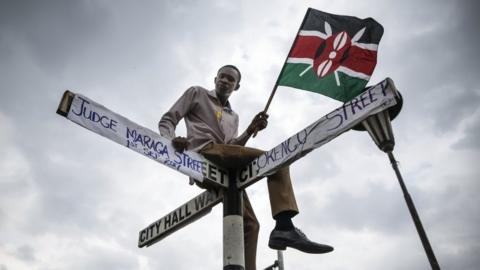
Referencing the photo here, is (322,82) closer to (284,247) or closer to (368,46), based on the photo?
(368,46)

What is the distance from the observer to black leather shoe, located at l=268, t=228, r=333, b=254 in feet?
9.42

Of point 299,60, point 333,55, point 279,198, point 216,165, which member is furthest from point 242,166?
point 333,55

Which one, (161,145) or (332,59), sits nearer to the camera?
(161,145)

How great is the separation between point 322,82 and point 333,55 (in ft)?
0.97

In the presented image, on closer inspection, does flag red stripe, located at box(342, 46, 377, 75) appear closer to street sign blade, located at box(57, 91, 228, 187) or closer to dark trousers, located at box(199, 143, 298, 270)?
dark trousers, located at box(199, 143, 298, 270)

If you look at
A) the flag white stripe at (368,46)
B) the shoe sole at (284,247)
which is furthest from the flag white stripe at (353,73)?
the shoe sole at (284,247)

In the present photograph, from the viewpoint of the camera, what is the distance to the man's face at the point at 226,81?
3992mm

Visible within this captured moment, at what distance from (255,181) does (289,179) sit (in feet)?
1.05

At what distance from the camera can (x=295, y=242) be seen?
113 inches

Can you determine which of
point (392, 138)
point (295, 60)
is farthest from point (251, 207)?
point (392, 138)

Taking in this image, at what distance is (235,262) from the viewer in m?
2.70

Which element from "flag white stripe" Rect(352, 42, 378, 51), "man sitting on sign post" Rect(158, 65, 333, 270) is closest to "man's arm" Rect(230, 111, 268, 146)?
"man sitting on sign post" Rect(158, 65, 333, 270)

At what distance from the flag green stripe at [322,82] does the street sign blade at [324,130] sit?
26.0 inches

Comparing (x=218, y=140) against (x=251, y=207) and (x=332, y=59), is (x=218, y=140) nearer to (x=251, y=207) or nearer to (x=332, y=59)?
(x=251, y=207)
